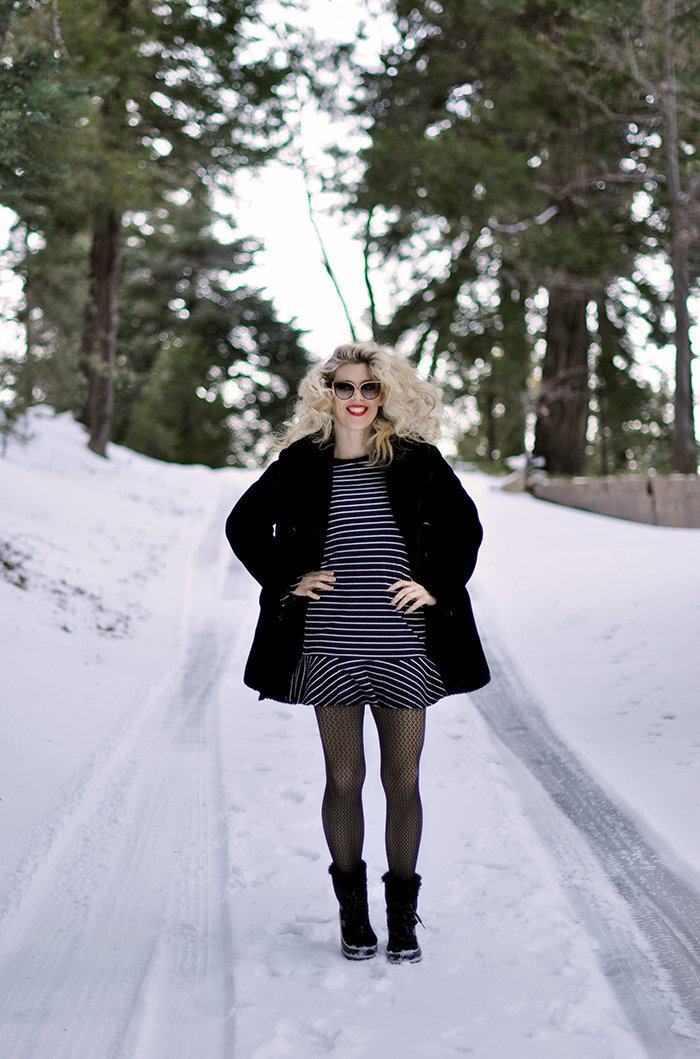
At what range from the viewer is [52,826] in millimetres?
3547

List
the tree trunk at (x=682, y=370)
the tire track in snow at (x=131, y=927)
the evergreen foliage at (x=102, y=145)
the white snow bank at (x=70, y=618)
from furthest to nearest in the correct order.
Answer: the tree trunk at (x=682, y=370), the evergreen foliage at (x=102, y=145), the white snow bank at (x=70, y=618), the tire track in snow at (x=131, y=927)

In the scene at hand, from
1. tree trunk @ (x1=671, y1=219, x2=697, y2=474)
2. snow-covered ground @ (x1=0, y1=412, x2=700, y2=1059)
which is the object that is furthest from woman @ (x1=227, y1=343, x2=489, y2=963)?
tree trunk @ (x1=671, y1=219, x2=697, y2=474)

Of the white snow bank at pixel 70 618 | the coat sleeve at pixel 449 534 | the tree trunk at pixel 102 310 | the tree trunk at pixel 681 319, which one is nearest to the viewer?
the coat sleeve at pixel 449 534

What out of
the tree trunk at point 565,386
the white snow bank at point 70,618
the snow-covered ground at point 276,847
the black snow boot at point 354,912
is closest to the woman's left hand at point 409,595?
the black snow boot at point 354,912

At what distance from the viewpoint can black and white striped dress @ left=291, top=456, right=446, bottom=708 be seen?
251 cm

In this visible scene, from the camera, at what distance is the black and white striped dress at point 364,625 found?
2.51m

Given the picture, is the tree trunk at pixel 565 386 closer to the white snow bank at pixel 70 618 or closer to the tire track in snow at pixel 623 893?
the white snow bank at pixel 70 618

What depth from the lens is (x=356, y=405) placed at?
2666 mm

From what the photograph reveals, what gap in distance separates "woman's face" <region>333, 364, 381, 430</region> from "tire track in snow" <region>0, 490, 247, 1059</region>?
1682 millimetres

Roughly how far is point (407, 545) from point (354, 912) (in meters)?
1.12

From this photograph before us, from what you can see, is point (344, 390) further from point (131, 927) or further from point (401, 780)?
point (131, 927)

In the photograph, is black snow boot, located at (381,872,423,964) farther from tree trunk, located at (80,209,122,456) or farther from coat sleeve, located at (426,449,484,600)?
tree trunk, located at (80,209,122,456)

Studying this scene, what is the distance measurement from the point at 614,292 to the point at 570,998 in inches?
745

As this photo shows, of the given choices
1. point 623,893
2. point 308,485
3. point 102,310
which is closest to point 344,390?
point 308,485
